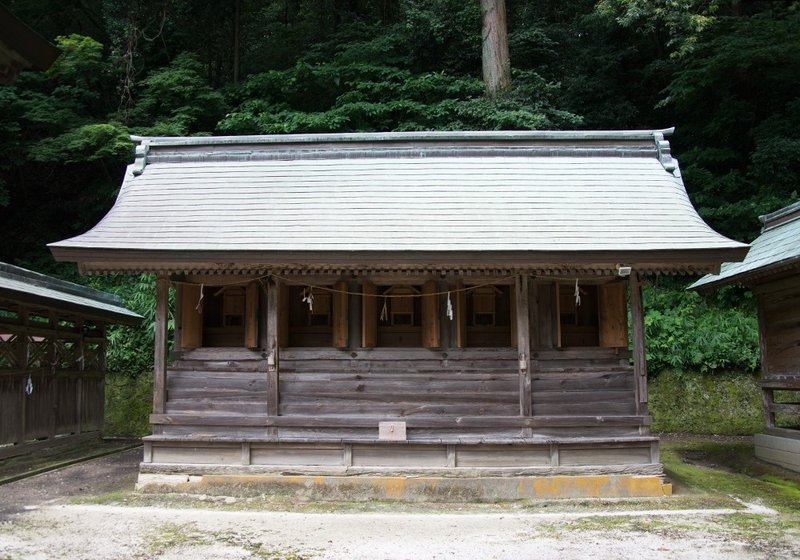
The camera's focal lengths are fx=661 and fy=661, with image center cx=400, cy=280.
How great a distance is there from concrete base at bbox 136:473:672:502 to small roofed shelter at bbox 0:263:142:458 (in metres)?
3.93

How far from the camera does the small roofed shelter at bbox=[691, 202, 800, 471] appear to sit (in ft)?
36.4

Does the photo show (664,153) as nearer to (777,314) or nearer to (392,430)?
(777,314)

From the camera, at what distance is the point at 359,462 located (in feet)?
33.2

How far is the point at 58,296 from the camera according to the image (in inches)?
488

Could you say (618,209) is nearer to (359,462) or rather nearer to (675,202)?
(675,202)

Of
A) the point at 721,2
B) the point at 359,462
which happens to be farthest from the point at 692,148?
the point at 359,462

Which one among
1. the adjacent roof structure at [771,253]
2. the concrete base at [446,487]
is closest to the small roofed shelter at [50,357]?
the concrete base at [446,487]

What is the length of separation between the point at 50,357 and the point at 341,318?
6.63m

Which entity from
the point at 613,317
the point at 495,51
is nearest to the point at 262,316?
the point at 613,317

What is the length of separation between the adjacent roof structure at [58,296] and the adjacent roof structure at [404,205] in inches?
79.9

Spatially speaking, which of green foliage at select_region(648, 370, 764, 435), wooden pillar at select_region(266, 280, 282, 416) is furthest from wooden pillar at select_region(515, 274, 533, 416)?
green foliage at select_region(648, 370, 764, 435)

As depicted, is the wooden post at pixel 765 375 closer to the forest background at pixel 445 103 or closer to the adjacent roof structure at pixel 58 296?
the forest background at pixel 445 103

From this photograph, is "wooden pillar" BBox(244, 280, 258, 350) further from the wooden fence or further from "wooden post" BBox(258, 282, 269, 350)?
the wooden fence

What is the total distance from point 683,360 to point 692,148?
9.12 meters
